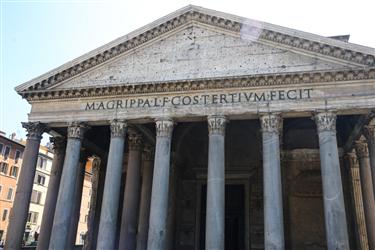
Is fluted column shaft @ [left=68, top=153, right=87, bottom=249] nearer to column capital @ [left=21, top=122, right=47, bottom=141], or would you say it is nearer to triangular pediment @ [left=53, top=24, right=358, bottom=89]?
column capital @ [left=21, top=122, right=47, bottom=141]

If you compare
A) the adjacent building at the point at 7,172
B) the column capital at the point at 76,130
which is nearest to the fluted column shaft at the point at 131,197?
the column capital at the point at 76,130

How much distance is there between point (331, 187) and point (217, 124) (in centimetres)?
364

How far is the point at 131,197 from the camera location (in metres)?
12.6

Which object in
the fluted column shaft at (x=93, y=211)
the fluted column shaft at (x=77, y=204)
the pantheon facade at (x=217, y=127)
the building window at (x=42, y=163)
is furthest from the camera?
the building window at (x=42, y=163)

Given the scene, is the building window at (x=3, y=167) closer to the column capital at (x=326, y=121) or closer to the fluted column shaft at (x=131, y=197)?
the fluted column shaft at (x=131, y=197)

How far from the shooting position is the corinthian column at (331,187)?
9.20m

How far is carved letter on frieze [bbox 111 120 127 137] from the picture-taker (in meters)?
11.7

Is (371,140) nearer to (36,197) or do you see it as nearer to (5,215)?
(5,215)

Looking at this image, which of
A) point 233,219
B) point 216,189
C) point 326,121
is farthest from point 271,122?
point 233,219

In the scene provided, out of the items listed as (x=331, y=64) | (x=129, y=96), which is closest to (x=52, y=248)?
(x=129, y=96)

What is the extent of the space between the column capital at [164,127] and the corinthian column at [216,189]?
127 centimetres

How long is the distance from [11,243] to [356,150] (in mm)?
12004

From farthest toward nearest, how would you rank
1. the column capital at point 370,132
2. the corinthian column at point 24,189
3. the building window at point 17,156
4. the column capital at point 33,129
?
1. the building window at point 17,156
2. the column capital at point 33,129
3. the corinthian column at point 24,189
4. the column capital at point 370,132

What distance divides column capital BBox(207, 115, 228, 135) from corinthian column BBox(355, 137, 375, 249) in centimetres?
519
